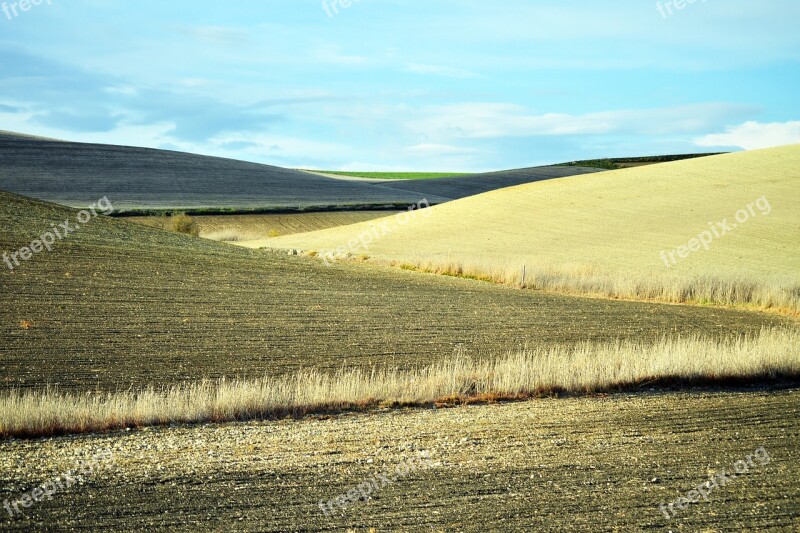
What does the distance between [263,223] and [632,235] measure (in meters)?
28.7

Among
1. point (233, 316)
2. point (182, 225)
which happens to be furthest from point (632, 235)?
point (182, 225)

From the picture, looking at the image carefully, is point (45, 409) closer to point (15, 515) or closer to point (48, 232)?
point (15, 515)

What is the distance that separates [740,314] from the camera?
2456cm

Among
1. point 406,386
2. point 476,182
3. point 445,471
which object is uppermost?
point 476,182

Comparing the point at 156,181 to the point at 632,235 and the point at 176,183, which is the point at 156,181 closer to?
the point at 176,183

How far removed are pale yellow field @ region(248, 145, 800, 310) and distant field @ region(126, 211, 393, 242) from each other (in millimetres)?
4605

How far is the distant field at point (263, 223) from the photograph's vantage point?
53.6 metres

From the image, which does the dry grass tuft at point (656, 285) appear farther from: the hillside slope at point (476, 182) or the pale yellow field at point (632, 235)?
the hillside slope at point (476, 182)

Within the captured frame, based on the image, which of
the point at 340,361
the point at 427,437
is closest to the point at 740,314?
the point at 340,361

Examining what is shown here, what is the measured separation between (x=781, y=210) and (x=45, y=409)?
137ft

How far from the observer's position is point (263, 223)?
59656mm

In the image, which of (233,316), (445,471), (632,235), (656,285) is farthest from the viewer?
(632,235)

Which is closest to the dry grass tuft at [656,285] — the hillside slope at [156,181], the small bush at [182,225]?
the small bush at [182,225]

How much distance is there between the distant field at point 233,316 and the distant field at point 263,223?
68.8ft
